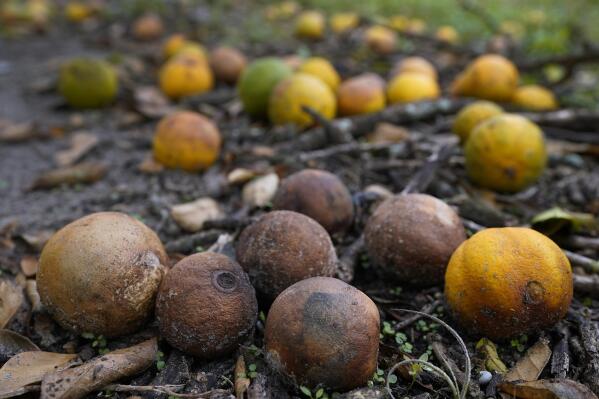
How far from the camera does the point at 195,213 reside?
3301mm

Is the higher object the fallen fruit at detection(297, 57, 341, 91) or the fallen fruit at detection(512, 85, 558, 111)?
the fallen fruit at detection(512, 85, 558, 111)

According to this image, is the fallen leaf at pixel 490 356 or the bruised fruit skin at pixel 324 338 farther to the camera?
the fallen leaf at pixel 490 356

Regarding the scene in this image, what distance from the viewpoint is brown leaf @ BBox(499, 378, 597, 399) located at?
6.40ft

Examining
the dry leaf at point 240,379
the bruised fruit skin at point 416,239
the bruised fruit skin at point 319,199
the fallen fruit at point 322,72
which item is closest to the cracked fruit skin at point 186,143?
the bruised fruit skin at point 319,199

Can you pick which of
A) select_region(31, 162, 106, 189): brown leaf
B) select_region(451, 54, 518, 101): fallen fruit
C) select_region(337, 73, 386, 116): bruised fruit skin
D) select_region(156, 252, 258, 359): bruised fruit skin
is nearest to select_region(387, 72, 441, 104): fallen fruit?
select_region(337, 73, 386, 116): bruised fruit skin

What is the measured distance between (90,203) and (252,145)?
144 centimetres

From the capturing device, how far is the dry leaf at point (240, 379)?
2057 mm

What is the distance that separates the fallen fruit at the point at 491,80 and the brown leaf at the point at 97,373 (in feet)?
12.5

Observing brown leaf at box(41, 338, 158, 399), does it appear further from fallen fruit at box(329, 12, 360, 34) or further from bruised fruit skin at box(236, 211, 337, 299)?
fallen fruit at box(329, 12, 360, 34)

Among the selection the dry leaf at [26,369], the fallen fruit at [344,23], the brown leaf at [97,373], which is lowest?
the fallen fruit at [344,23]

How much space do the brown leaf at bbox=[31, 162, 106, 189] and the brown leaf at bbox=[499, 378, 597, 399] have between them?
3.31 m

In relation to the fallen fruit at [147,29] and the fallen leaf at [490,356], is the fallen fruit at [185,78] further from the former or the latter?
the fallen leaf at [490,356]

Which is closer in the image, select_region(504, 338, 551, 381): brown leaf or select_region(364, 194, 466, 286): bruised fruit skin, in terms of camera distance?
select_region(504, 338, 551, 381): brown leaf

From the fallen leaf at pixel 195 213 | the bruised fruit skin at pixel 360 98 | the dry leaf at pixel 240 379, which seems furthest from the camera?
the bruised fruit skin at pixel 360 98
